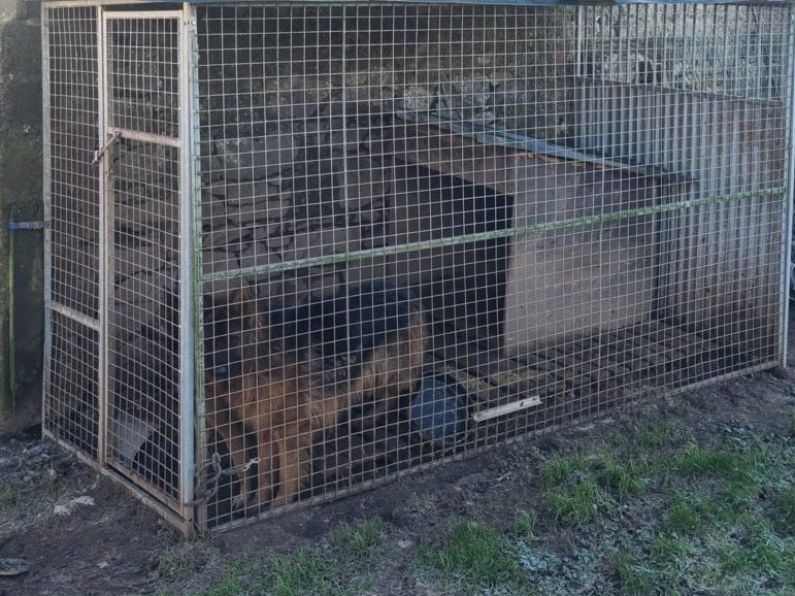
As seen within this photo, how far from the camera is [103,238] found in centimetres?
534

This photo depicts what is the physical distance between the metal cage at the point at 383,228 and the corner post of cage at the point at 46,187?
18 millimetres

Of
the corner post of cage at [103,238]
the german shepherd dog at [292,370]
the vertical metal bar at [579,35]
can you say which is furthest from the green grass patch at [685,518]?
the corner post of cage at [103,238]

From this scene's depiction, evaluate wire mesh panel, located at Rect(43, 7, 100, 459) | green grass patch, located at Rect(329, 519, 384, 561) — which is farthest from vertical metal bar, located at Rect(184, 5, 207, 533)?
wire mesh panel, located at Rect(43, 7, 100, 459)

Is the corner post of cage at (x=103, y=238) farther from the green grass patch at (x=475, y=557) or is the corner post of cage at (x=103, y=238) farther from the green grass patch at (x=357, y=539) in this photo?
the green grass patch at (x=475, y=557)

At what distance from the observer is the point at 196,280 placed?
15.6 ft

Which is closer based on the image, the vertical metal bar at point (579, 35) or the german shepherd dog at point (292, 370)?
the german shepherd dog at point (292, 370)

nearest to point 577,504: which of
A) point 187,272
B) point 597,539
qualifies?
point 597,539

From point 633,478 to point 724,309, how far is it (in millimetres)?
1961

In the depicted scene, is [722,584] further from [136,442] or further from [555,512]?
[136,442]

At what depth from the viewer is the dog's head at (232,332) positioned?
16.9ft

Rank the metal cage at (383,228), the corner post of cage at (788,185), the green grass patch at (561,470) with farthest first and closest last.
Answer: the corner post of cage at (788,185) < the green grass patch at (561,470) < the metal cage at (383,228)

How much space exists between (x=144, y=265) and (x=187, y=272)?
1007 millimetres

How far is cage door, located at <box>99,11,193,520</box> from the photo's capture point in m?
5.04

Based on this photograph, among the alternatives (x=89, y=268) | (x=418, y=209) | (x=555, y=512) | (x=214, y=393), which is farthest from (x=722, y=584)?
(x=89, y=268)
